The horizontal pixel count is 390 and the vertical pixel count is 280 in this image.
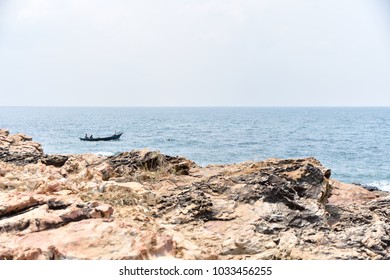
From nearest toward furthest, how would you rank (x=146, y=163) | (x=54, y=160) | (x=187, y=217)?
(x=187, y=217), (x=146, y=163), (x=54, y=160)

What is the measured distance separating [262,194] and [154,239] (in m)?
2.59

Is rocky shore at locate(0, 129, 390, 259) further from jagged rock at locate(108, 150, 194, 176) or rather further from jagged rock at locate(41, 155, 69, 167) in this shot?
jagged rock at locate(41, 155, 69, 167)

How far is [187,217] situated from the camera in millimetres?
5609

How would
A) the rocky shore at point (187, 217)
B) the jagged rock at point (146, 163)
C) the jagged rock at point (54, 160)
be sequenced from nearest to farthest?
the rocky shore at point (187, 217) < the jagged rock at point (146, 163) < the jagged rock at point (54, 160)

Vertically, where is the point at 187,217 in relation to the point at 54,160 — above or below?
below

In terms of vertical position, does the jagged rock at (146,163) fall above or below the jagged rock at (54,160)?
above

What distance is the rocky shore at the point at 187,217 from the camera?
4145 mm

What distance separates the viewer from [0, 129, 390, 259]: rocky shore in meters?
4.14

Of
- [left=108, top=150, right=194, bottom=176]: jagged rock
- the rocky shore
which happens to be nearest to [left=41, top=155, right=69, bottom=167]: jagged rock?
[left=108, top=150, right=194, bottom=176]: jagged rock

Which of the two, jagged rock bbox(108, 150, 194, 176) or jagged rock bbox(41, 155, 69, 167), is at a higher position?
jagged rock bbox(108, 150, 194, 176)

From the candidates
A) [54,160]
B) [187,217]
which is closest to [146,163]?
[54,160]

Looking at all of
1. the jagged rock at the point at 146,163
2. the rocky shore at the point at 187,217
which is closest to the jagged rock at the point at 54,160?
the jagged rock at the point at 146,163

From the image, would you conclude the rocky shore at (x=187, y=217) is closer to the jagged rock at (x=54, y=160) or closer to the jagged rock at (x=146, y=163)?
the jagged rock at (x=146, y=163)

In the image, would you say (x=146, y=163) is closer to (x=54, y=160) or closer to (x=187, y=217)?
(x=54, y=160)
